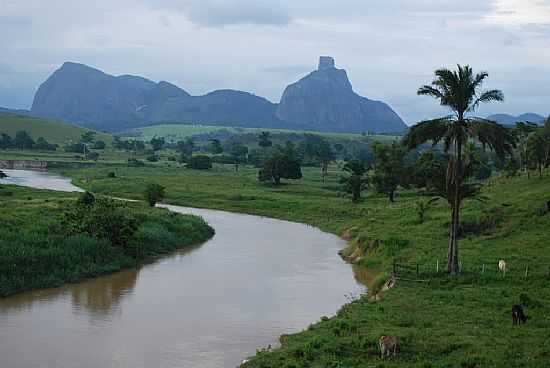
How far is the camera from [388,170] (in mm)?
79312

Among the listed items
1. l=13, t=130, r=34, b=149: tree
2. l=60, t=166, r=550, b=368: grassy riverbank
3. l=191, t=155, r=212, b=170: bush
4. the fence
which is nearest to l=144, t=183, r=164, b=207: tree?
l=60, t=166, r=550, b=368: grassy riverbank

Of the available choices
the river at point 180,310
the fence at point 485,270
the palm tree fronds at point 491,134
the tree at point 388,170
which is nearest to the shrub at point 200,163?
the tree at point 388,170

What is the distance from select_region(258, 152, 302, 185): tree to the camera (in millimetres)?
105688

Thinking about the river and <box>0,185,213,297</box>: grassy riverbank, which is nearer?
the river

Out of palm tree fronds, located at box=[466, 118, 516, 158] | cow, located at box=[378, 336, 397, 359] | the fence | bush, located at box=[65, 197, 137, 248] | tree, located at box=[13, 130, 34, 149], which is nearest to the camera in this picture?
cow, located at box=[378, 336, 397, 359]

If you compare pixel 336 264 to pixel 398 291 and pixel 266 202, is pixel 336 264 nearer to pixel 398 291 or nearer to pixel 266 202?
pixel 398 291

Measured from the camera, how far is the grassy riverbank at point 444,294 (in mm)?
21859

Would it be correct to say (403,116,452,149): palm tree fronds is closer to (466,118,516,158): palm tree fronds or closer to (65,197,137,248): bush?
(466,118,516,158): palm tree fronds

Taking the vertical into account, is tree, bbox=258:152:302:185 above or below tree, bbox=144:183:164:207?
above

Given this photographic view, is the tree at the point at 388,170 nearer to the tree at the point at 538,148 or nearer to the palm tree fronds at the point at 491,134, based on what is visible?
the tree at the point at 538,148

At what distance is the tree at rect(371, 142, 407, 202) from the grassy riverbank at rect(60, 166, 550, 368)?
8.16ft

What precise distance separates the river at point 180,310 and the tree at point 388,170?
2692 cm

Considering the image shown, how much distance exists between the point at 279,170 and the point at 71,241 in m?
62.9

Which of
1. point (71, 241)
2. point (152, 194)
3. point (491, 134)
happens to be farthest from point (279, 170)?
point (491, 134)
